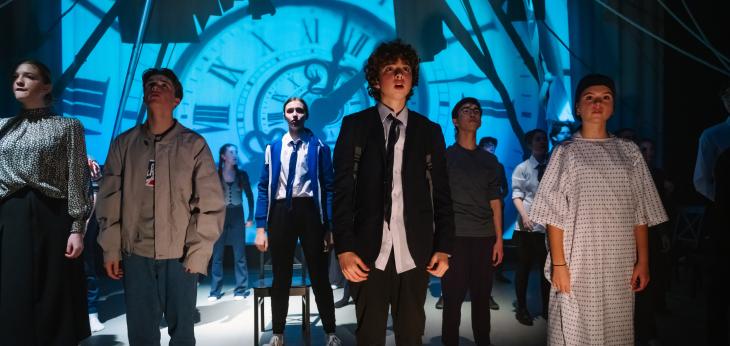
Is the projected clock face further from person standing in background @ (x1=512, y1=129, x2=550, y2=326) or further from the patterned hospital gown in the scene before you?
the patterned hospital gown

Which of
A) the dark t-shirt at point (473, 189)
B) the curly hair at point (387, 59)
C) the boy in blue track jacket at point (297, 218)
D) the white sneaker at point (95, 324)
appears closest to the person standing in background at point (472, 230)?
the dark t-shirt at point (473, 189)

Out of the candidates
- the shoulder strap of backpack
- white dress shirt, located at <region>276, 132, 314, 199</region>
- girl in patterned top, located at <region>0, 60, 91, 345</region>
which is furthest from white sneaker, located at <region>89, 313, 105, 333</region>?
the shoulder strap of backpack

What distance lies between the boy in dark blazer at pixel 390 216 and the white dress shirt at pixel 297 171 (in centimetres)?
162

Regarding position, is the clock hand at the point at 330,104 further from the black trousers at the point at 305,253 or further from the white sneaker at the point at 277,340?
the white sneaker at the point at 277,340

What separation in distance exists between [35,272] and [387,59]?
190 cm

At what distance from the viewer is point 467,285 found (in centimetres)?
324

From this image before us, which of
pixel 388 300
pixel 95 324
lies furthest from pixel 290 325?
pixel 388 300

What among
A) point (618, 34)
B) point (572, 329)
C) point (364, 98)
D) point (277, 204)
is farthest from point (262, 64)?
point (572, 329)

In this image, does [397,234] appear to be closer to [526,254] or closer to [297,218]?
[297,218]

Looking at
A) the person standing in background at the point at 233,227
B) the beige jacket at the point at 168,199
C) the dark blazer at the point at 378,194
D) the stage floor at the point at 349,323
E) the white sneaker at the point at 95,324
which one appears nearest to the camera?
the dark blazer at the point at 378,194

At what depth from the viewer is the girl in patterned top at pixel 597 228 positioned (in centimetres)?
215

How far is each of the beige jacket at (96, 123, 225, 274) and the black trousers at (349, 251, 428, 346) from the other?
82 cm

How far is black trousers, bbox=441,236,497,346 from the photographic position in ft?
10.5

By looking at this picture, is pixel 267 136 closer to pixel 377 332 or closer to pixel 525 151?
pixel 525 151
